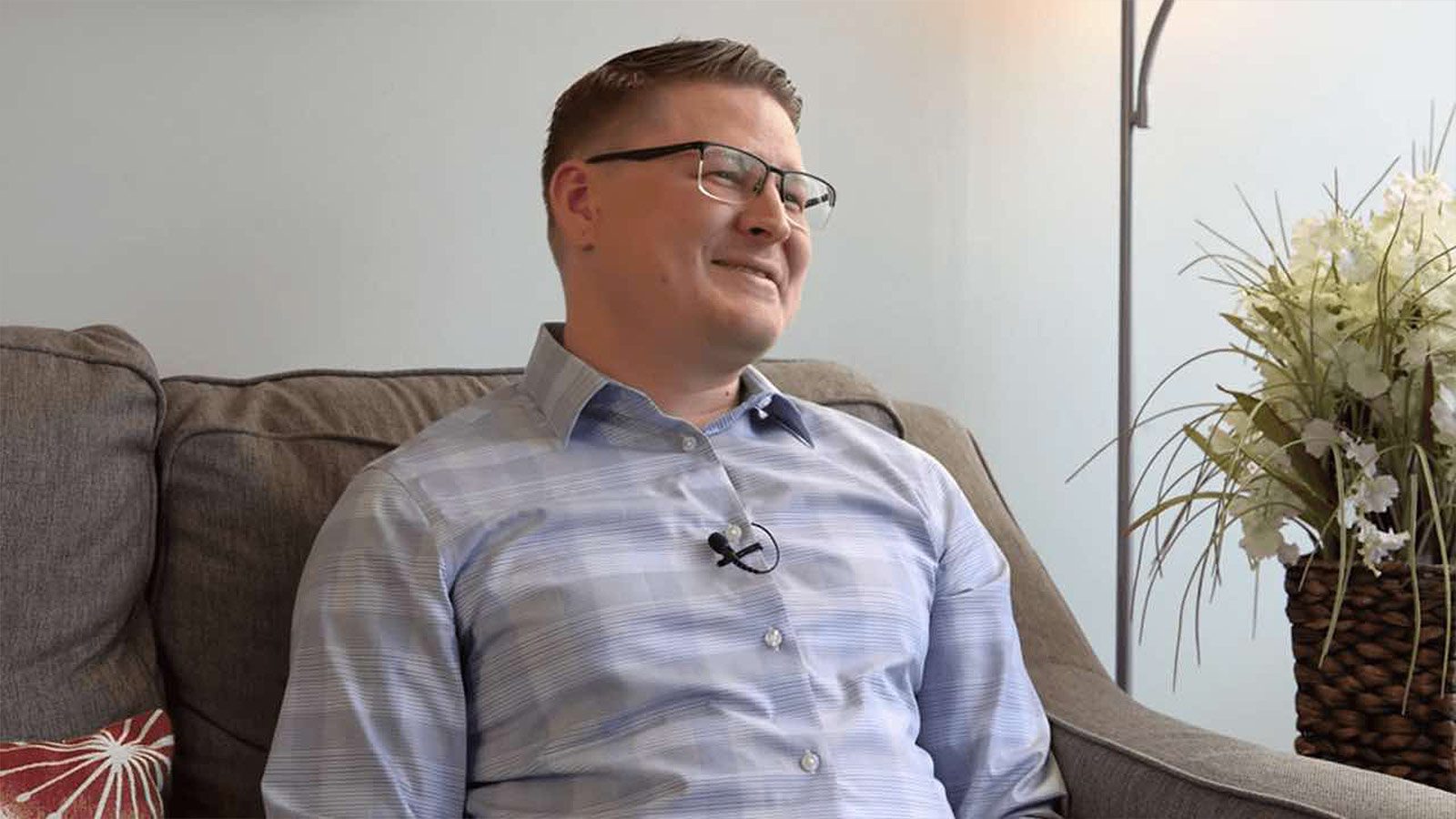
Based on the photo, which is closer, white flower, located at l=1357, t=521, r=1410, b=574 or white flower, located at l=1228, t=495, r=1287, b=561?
white flower, located at l=1357, t=521, r=1410, b=574

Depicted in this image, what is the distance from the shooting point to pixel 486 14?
2.09 metres

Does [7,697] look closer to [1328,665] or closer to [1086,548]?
[1328,665]

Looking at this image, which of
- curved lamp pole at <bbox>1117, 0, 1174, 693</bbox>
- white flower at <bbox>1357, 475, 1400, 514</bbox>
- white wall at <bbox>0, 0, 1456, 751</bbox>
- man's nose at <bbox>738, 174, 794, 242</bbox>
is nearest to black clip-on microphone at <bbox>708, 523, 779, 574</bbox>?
man's nose at <bbox>738, 174, 794, 242</bbox>

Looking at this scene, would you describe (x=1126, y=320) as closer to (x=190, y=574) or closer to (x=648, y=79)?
(x=648, y=79)

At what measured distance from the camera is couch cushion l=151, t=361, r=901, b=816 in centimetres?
151

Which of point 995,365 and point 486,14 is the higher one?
point 486,14

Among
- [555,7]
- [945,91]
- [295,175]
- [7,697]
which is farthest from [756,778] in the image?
[945,91]

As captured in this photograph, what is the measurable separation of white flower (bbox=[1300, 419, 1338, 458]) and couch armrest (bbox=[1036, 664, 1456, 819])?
0.32 m

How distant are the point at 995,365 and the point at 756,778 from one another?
4.01ft

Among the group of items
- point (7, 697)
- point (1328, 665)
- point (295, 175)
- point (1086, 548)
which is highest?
point (295, 175)

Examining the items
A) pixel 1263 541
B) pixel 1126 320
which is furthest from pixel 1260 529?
pixel 1126 320

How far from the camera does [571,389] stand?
4.88 ft

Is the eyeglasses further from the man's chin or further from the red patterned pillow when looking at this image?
the red patterned pillow

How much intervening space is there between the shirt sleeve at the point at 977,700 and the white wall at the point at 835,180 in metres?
0.74
